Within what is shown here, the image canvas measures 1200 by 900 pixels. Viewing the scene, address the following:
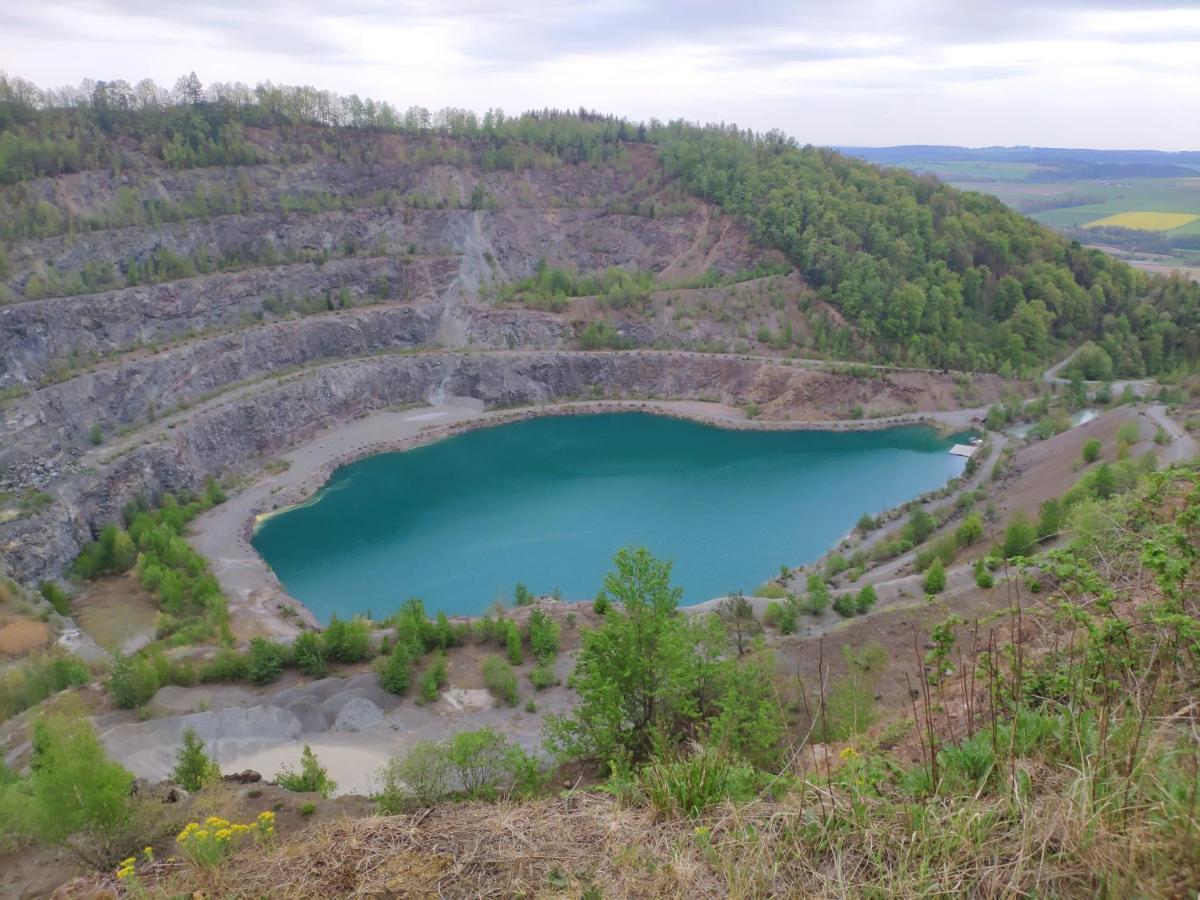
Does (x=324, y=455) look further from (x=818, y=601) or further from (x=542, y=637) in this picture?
(x=818, y=601)

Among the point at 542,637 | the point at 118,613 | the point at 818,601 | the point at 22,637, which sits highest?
the point at 818,601

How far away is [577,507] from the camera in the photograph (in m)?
36.2

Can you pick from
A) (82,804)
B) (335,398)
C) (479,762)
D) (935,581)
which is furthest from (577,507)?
(82,804)

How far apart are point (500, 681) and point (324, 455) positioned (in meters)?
26.1

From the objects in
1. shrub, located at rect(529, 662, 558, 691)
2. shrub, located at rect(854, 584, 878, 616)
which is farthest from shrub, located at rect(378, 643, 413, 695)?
shrub, located at rect(854, 584, 878, 616)

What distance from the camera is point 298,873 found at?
4.35 m

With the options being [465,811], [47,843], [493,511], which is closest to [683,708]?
[465,811]

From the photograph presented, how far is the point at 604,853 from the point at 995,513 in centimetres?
2662

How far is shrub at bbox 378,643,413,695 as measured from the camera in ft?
60.8

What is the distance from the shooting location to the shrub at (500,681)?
59.7 feet

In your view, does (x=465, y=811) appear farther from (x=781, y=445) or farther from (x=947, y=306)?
(x=947, y=306)

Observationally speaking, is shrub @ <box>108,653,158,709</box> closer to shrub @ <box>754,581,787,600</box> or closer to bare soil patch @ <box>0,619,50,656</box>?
bare soil patch @ <box>0,619,50,656</box>

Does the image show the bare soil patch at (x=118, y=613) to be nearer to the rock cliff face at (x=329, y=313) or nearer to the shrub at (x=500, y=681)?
the rock cliff face at (x=329, y=313)

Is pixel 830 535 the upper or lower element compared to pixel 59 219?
lower
